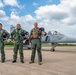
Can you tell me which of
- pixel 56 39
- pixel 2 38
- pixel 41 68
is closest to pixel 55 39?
pixel 56 39

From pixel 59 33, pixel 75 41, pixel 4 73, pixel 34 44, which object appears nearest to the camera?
pixel 4 73

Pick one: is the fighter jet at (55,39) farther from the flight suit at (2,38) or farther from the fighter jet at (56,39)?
the flight suit at (2,38)

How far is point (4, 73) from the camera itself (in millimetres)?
7203

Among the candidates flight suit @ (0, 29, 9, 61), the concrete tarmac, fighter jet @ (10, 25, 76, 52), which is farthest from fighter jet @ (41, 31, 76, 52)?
flight suit @ (0, 29, 9, 61)

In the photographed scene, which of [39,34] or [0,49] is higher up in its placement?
[39,34]

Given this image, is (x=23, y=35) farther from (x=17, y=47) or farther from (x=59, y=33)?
(x=59, y=33)

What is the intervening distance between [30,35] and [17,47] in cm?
95

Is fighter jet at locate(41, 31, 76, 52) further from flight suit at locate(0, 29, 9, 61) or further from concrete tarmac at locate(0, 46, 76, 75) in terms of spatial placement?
flight suit at locate(0, 29, 9, 61)

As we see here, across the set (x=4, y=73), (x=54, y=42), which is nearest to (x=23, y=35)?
(x=4, y=73)

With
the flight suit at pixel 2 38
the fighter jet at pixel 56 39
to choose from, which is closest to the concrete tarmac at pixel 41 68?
the flight suit at pixel 2 38

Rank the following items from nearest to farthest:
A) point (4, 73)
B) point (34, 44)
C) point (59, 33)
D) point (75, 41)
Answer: point (4, 73) → point (34, 44) → point (75, 41) → point (59, 33)

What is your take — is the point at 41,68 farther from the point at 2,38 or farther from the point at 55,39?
the point at 55,39

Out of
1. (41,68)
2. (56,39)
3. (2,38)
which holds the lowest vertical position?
(41,68)

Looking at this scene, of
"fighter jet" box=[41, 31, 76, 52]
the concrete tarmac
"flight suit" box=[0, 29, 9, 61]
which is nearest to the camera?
the concrete tarmac
